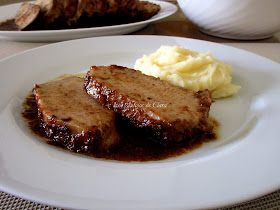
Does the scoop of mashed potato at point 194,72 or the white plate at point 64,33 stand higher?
the white plate at point 64,33

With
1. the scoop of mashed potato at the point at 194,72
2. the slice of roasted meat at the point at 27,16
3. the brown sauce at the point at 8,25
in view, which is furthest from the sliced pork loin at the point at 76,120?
the brown sauce at the point at 8,25

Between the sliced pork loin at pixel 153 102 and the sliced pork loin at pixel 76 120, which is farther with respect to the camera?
the sliced pork loin at pixel 153 102

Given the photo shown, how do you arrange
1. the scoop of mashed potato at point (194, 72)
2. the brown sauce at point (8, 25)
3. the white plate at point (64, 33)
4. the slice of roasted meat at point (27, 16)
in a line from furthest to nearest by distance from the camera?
the brown sauce at point (8, 25) → the slice of roasted meat at point (27, 16) → the white plate at point (64, 33) → the scoop of mashed potato at point (194, 72)

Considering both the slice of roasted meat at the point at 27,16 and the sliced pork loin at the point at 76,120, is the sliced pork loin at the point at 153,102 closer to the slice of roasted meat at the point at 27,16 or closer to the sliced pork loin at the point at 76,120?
the sliced pork loin at the point at 76,120

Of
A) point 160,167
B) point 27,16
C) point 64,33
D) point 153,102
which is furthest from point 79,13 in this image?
point 160,167

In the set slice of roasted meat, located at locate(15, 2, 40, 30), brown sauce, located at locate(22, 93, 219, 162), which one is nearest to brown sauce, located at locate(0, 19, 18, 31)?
slice of roasted meat, located at locate(15, 2, 40, 30)

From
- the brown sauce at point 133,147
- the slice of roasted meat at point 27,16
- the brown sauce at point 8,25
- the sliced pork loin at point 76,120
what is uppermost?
the slice of roasted meat at point 27,16
